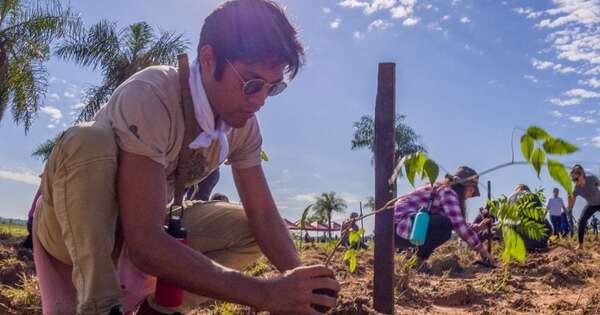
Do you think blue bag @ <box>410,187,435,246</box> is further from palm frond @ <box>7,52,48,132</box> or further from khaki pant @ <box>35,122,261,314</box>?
palm frond @ <box>7,52,48,132</box>

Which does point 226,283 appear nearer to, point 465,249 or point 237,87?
point 237,87

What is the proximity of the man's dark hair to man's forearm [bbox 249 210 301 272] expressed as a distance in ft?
2.24

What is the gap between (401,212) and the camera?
5.14 metres

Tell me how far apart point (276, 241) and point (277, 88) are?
663mm

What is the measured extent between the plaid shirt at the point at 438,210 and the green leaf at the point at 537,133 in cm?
356

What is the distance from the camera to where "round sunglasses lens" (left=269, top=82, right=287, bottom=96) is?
2.00 m

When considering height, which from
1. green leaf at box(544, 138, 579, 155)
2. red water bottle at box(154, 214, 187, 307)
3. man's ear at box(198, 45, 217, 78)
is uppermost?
man's ear at box(198, 45, 217, 78)

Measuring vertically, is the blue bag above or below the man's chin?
below

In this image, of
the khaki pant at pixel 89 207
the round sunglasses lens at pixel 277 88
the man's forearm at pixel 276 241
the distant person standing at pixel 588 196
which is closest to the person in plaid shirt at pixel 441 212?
the man's forearm at pixel 276 241

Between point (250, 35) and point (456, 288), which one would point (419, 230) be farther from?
point (250, 35)

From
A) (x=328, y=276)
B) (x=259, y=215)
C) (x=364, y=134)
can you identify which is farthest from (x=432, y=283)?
(x=364, y=134)

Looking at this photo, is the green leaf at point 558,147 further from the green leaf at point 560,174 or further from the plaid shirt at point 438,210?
the plaid shirt at point 438,210

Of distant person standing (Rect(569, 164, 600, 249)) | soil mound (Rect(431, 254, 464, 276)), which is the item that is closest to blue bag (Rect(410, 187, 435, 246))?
soil mound (Rect(431, 254, 464, 276))

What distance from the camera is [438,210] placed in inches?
207
